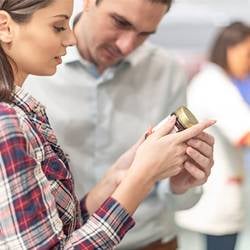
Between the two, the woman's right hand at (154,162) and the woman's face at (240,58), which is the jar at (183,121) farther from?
the woman's face at (240,58)

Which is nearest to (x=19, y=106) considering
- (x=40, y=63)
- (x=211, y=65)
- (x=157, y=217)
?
(x=40, y=63)

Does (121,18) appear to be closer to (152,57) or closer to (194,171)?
(152,57)

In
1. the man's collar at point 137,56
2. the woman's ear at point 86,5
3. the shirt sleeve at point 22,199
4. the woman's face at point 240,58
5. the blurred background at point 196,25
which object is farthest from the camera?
the blurred background at point 196,25

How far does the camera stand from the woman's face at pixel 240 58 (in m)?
2.03

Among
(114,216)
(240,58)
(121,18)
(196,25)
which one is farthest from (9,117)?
(196,25)

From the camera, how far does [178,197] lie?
1205 millimetres

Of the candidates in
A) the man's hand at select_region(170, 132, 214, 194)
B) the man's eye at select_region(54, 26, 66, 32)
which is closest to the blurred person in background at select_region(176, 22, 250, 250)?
the man's hand at select_region(170, 132, 214, 194)

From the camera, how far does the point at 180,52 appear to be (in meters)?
2.30

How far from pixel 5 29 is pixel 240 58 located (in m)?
1.43

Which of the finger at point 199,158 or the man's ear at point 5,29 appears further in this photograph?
the finger at point 199,158

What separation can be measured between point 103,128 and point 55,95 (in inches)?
4.9

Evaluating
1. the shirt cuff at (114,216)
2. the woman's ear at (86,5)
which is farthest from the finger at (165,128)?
the woman's ear at (86,5)

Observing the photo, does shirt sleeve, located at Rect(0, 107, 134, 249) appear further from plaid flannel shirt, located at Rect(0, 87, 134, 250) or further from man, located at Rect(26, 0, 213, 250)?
man, located at Rect(26, 0, 213, 250)

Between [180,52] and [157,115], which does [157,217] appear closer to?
[157,115]
